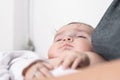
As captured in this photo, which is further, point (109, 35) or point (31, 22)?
point (31, 22)

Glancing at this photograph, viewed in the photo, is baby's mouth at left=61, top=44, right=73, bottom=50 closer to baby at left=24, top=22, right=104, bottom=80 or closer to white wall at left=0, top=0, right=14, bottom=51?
baby at left=24, top=22, right=104, bottom=80

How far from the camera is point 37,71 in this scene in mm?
655

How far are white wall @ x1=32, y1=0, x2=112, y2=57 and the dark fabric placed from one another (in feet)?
1.87

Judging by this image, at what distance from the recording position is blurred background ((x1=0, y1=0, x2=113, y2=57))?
1.40 metres

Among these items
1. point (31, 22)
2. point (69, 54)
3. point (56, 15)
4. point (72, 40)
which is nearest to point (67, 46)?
point (72, 40)

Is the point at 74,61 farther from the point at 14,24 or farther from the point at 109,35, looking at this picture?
the point at 14,24

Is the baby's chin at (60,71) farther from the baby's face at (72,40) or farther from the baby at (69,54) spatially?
the baby's face at (72,40)

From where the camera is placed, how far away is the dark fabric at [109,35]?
597mm

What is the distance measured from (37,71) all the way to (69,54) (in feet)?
0.31

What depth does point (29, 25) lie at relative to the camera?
1.52 meters

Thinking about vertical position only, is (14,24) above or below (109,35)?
below

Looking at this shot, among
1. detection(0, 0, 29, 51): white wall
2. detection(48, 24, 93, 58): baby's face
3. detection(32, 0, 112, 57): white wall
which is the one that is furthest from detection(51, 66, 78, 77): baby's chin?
detection(0, 0, 29, 51): white wall

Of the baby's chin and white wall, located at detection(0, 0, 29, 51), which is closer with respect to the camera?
the baby's chin

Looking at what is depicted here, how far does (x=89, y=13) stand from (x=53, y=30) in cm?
25
